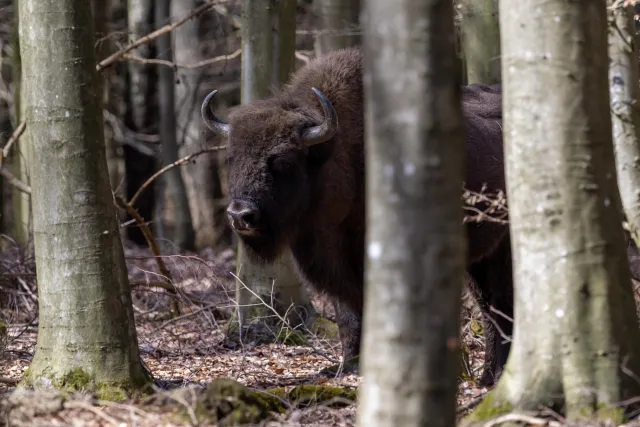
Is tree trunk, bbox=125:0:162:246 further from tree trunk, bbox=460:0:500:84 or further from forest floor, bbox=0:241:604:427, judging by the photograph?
tree trunk, bbox=460:0:500:84

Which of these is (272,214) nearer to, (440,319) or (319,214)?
(319,214)

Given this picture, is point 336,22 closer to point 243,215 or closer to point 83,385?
point 243,215

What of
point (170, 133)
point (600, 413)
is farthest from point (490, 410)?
point (170, 133)

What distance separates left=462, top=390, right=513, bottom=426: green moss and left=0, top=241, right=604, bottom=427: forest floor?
70 cm

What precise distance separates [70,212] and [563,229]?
316 centimetres

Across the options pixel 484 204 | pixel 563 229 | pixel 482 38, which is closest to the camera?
pixel 563 229

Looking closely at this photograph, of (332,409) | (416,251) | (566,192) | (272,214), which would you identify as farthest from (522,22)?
(272,214)

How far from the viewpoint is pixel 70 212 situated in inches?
225

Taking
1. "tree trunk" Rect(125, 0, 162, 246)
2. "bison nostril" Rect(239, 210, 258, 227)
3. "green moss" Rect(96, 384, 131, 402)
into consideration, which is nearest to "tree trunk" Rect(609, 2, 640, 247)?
"bison nostril" Rect(239, 210, 258, 227)

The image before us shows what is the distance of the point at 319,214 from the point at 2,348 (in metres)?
2.85

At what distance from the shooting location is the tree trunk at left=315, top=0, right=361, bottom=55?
12141 millimetres

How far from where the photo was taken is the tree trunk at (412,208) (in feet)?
11.1

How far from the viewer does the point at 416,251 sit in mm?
3377

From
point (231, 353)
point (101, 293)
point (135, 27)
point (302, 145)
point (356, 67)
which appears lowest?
point (231, 353)
